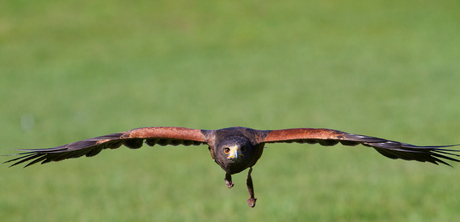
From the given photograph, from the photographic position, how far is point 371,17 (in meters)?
51.2

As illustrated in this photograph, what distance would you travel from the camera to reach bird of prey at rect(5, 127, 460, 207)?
5.83 metres

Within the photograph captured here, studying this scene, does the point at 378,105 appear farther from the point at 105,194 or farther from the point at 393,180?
the point at 105,194

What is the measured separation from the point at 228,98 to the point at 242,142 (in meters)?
31.4

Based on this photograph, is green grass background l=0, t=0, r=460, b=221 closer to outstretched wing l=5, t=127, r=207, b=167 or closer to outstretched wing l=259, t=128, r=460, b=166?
outstretched wing l=5, t=127, r=207, b=167

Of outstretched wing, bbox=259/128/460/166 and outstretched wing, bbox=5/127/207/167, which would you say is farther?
outstretched wing, bbox=5/127/207/167

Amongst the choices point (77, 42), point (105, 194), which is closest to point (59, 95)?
point (77, 42)

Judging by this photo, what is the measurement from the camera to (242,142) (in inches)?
231

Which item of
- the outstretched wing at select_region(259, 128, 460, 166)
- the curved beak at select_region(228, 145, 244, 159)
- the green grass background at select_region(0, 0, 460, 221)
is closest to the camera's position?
the curved beak at select_region(228, 145, 244, 159)

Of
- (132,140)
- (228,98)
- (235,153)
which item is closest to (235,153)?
(235,153)

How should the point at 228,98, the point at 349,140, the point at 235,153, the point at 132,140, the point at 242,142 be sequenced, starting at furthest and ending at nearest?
1. the point at 228,98
2. the point at 132,140
3. the point at 349,140
4. the point at 242,142
5. the point at 235,153

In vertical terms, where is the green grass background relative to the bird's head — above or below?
above

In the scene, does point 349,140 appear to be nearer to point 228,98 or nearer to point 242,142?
point 242,142

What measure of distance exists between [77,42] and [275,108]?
20954 mm

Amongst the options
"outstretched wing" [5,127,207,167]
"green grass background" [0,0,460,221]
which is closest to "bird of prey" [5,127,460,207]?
"outstretched wing" [5,127,207,167]
